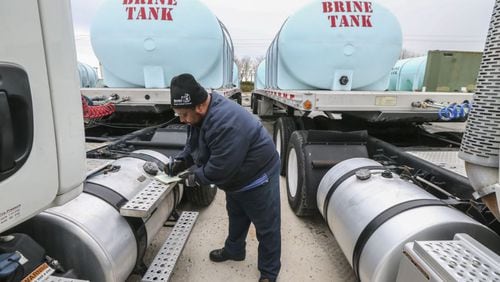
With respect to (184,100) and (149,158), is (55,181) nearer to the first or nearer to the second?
(184,100)

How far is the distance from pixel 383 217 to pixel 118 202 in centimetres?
154

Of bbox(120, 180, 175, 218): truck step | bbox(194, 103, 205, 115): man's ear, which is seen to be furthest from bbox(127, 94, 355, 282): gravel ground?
bbox(194, 103, 205, 115): man's ear

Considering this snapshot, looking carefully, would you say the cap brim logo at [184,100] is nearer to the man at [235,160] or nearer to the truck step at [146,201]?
the man at [235,160]

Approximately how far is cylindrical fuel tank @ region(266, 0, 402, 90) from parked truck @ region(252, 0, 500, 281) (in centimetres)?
1

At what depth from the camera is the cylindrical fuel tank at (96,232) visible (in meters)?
1.45

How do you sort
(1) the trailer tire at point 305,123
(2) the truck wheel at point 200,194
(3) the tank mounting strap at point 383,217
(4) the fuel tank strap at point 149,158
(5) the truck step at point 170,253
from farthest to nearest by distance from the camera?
(1) the trailer tire at point 305,123, (2) the truck wheel at point 200,194, (4) the fuel tank strap at point 149,158, (5) the truck step at point 170,253, (3) the tank mounting strap at point 383,217

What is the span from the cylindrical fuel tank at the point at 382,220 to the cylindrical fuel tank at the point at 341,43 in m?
1.99

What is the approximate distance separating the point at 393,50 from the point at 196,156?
3127 mm

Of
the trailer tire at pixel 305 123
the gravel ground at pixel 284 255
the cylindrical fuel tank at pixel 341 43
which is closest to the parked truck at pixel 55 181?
the gravel ground at pixel 284 255

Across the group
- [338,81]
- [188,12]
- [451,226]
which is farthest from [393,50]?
[451,226]

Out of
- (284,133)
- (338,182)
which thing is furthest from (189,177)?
(284,133)

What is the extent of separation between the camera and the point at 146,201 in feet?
5.82

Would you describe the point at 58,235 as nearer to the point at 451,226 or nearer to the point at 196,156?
the point at 196,156

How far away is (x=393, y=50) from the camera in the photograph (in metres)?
3.90
